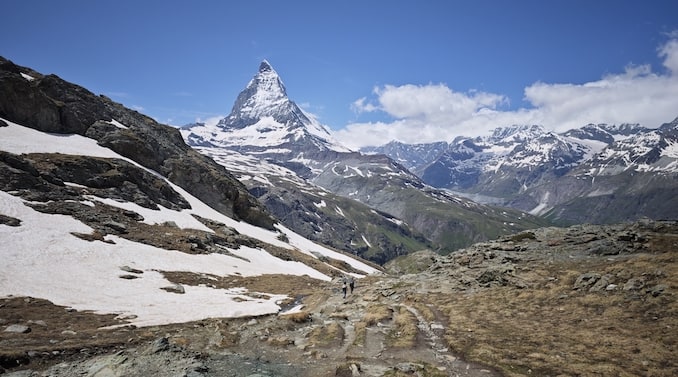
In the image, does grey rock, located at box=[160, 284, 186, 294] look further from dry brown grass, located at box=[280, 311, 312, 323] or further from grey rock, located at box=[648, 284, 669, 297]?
grey rock, located at box=[648, 284, 669, 297]

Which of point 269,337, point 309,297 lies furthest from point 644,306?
point 309,297

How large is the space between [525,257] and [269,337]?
1314 inches

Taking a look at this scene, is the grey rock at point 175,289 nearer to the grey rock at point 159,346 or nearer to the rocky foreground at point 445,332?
the rocky foreground at point 445,332

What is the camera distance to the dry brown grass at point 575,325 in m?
19.2

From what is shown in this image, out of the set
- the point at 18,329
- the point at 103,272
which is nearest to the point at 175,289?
the point at 103,272

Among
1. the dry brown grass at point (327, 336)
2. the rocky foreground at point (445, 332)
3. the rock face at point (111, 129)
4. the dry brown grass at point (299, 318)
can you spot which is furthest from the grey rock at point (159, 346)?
the rock face at point (111, 129)

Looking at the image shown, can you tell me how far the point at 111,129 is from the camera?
3829 inches

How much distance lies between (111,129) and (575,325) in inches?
4194

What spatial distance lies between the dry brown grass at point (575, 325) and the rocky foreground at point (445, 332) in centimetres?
10

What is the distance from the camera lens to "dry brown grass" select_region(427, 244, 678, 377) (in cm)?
1925

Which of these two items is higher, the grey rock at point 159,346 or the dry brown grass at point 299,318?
the grey rock at point 159,346

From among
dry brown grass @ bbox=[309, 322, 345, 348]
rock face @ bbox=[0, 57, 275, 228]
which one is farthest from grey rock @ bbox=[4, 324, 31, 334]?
rock face @ bbox=[0, 57, 275, 228]

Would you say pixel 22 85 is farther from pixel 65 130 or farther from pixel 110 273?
pixel 110 273

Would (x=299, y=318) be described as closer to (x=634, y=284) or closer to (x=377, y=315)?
(x=377, y=315)
